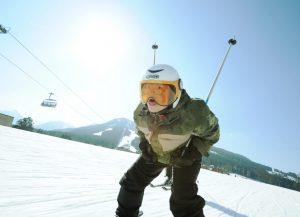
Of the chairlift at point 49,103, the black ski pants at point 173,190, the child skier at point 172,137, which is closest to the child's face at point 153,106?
the child skier at point 172,137

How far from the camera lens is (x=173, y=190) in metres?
2.73

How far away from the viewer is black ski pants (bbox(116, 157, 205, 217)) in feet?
8.59

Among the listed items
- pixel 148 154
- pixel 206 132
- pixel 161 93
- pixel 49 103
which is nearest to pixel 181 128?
pixel 206 132

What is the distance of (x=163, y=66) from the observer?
2951 millimetres

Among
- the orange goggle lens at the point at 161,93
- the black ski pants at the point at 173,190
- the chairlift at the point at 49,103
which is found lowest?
the black ski pants at the point at 173,190

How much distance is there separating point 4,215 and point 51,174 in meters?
2.34

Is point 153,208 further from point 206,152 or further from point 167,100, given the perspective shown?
point 167,100

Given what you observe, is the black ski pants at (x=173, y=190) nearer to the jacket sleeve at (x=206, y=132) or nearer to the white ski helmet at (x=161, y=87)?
the jacket sleeve at (x=206, y=132)

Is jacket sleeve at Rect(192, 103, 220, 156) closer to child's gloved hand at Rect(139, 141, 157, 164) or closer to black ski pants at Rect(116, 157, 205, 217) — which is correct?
black ski pants at Rect(116, 157, 205, 217)

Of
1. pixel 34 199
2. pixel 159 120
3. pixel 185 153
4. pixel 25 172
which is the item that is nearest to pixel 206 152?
pixel 185 153

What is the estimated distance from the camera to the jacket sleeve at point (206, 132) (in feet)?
9.20

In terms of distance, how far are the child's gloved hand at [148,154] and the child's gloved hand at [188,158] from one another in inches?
10.4

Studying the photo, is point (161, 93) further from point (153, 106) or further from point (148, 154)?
point (148, 154)

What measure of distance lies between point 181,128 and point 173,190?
62 cm
